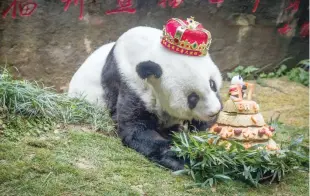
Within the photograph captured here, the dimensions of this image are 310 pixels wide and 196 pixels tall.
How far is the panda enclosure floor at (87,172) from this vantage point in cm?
248

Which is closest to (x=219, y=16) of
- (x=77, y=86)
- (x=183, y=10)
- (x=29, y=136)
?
(x=183, y=10)

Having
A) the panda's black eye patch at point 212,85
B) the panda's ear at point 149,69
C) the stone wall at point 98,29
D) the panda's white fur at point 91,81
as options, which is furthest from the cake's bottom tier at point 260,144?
the stone wall at point 98,29

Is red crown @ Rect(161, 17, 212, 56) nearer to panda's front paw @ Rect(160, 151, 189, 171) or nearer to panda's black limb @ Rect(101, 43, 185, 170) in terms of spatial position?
panda's black limb @ Rect(101, 43, 185, 170)

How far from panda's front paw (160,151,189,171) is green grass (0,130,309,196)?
0.04m

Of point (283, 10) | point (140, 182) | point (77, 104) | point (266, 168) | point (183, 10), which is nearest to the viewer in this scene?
point (140, 182)

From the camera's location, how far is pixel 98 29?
175 inches

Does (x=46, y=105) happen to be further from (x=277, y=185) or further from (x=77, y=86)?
(x=277, y=185)

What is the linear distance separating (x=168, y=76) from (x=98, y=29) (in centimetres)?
169

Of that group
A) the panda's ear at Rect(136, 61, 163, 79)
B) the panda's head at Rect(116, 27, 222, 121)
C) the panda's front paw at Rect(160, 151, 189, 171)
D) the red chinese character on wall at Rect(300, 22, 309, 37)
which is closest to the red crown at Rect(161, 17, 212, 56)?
the panda's head at Rect(116, 27, 222, 121)

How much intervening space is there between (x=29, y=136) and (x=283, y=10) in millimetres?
3366

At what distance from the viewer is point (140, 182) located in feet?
8.74

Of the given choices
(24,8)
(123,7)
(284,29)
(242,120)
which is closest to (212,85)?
(242,120)

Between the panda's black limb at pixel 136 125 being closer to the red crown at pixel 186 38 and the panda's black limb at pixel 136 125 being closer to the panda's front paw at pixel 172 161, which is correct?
the panda's front paw at pixel 172 161

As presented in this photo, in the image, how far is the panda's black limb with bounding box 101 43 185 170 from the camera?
9.73 ft
